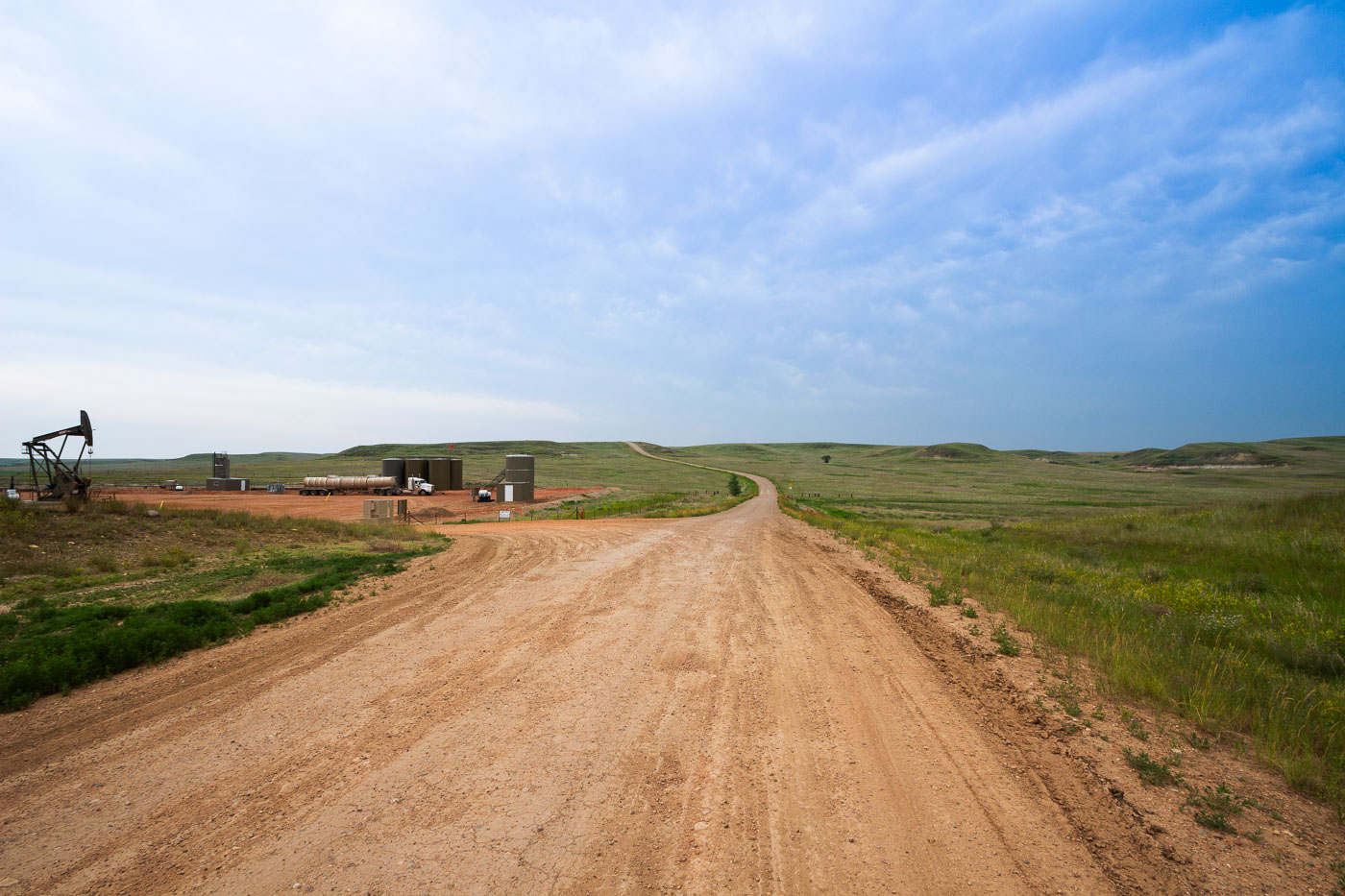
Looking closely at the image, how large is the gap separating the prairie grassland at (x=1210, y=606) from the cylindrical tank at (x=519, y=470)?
28453 millimetres

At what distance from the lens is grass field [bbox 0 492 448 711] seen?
745cm

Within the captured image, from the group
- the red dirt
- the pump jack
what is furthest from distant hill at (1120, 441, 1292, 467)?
the pump jack

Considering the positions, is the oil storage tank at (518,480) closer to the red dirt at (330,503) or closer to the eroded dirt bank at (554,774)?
the red dirt at (330,503)

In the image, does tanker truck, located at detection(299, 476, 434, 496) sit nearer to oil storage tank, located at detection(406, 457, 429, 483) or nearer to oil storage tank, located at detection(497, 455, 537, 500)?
oil storage tank, located at detection(406, 457, 429, 483)

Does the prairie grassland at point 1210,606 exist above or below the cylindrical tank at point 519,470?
below

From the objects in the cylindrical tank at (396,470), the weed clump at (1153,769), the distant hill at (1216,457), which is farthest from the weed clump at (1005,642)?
the distant hill at (1216,457)

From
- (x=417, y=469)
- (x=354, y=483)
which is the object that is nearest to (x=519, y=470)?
(x=417, y=469)

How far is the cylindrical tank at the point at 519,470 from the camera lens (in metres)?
44.9

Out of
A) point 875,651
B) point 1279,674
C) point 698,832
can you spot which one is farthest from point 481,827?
point 1279,674

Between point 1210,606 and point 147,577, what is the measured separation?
73.7 feet

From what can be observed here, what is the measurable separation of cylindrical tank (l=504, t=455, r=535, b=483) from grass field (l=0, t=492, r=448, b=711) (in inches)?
872

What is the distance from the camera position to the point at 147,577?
13156mm

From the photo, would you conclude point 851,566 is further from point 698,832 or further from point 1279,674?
point 698,832

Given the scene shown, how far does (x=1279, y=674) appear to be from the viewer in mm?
7320
